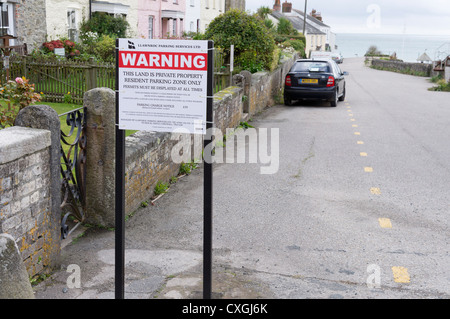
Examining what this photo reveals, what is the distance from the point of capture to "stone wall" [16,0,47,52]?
66.6ft

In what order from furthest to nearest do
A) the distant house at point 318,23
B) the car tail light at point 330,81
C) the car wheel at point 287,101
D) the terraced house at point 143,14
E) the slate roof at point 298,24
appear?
the distant house at point 318,23
the slate roof at point 298,24
the terraced house at point 143,14
the car wheel at point 287,101
the car tail light at point 330,81

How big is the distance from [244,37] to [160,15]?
18.9m

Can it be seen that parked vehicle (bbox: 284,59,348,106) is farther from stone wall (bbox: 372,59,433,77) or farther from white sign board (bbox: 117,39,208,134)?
stone wall (bbox: 372,59,433,77)

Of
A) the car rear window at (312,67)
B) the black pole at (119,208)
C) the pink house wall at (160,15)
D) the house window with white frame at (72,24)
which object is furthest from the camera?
the pink house wall at (160,15)

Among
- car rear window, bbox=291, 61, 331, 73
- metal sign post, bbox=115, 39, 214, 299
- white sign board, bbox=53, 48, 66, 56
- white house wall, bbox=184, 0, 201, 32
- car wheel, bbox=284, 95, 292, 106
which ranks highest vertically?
white house wall, bbox=184, 0, 201, 32

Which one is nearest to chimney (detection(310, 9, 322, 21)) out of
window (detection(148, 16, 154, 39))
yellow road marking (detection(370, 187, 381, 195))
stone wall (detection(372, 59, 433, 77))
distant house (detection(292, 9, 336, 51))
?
distant house (detection(292, 9, 336, 51))

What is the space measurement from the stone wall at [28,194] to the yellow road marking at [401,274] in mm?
3306

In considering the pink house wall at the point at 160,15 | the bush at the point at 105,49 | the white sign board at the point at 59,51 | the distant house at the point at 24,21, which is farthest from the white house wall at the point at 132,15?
the white sign board at the point at 59,51

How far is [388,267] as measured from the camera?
5.34 metres

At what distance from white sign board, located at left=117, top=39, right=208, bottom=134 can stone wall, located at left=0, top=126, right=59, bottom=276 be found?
1.02 m

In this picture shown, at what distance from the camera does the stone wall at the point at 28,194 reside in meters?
4.35

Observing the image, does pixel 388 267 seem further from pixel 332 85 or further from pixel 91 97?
pixel 332 85

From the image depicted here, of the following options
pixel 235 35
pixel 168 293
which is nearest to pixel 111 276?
pixel 168 293

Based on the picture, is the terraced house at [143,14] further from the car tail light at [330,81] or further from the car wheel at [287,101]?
the car tail light at [330,81]
